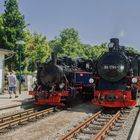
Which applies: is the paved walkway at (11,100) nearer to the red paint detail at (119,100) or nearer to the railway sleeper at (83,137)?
the red paint detail at (119,100)

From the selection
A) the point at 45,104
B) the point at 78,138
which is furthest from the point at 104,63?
the point at 78,138

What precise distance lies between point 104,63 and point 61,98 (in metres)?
2.91

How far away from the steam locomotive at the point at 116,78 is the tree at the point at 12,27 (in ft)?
57.8

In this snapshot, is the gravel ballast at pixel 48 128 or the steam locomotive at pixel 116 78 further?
the steam locomotive at pixel 116 78

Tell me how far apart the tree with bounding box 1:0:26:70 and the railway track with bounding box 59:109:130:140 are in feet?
64.7

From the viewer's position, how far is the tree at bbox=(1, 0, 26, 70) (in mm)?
33906

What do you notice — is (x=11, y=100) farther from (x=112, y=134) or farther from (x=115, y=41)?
(x=112, y=134)

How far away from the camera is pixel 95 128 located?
12.1 metres

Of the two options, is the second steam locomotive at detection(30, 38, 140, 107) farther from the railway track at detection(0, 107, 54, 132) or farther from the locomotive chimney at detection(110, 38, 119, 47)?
the railway track at detection(0, 107, 54, 132)

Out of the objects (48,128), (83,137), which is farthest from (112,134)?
(48,128)

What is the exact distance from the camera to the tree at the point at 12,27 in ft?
111

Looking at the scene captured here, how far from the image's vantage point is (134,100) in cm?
1669

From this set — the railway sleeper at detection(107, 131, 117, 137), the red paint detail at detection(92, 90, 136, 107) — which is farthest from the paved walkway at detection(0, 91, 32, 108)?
the railway sleeper at detection(107, 131, 117, 137)

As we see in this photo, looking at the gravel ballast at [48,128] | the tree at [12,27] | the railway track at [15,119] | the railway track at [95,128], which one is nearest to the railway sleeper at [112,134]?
the railway track at [95,128]
